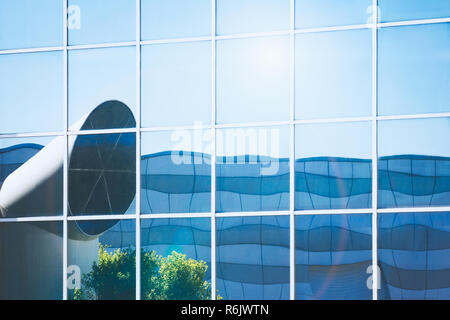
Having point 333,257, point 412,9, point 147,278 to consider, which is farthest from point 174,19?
point 333,257

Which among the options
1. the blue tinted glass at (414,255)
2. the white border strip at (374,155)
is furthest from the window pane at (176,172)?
the blue tinted glass at (414,255)

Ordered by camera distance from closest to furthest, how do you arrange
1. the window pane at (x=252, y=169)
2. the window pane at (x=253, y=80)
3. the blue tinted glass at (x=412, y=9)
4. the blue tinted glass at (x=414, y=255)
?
the blue tinted glass at (x=414, y=255), the blue tinted glass at (x=412, y=9), the window pane at (x=252, y=169), the window pane at (x=253, y=80)

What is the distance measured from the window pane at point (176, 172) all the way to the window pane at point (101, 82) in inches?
25.8

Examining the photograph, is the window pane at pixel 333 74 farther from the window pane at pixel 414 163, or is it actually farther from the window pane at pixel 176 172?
the window pane at pixel 176 172

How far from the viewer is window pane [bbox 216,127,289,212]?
1244 cm

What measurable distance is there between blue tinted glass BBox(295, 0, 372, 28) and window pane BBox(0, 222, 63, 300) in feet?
17.2

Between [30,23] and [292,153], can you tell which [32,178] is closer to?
[30,23]

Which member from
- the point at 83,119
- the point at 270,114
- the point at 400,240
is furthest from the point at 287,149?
the point at 83,119

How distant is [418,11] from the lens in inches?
476

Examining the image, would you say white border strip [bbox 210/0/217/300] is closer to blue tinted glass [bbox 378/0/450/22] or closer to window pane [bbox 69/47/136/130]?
window pane [bbox 69/47/136/130]

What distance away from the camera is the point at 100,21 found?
43.3ft

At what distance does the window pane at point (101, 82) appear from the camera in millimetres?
13055

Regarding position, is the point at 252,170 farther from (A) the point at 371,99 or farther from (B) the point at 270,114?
(A) the point at 371,99
